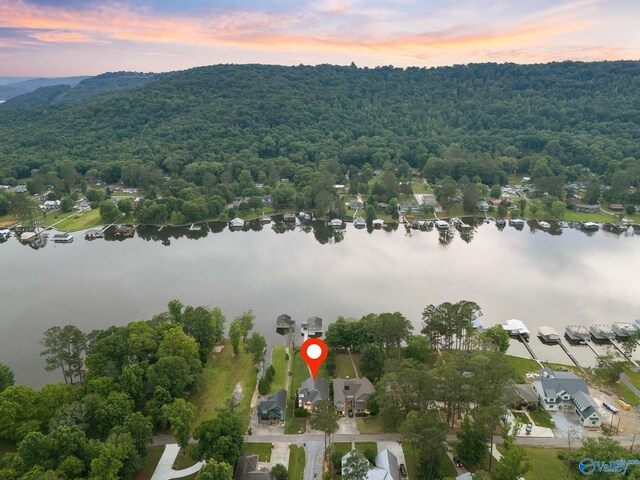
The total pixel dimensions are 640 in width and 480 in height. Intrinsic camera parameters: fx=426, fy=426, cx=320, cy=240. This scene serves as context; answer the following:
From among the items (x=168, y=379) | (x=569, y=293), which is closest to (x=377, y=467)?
(x=168, y=379)

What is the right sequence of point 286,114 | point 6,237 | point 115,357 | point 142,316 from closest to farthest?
1. point 115,357
2. point 142,316
3. point 6,237
4. point 286,114

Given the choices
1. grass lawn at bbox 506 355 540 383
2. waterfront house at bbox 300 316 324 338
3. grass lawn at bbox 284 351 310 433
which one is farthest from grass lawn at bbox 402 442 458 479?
waterfront house at bbox 300 316 324 338

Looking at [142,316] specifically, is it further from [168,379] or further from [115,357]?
[168,379]

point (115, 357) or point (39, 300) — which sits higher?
point (115, 357)

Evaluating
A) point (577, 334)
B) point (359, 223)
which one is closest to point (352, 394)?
point (577, 334)

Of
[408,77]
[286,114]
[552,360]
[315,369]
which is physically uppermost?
[408,77]

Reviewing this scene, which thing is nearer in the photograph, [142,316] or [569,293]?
[142,316]

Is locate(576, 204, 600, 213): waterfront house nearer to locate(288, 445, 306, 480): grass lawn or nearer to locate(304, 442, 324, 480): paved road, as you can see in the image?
locate(304, 442, 324, 480): paved road

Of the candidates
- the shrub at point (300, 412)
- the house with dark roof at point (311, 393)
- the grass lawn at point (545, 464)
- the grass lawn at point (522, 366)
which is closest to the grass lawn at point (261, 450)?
the shrub at point (300, 412)
